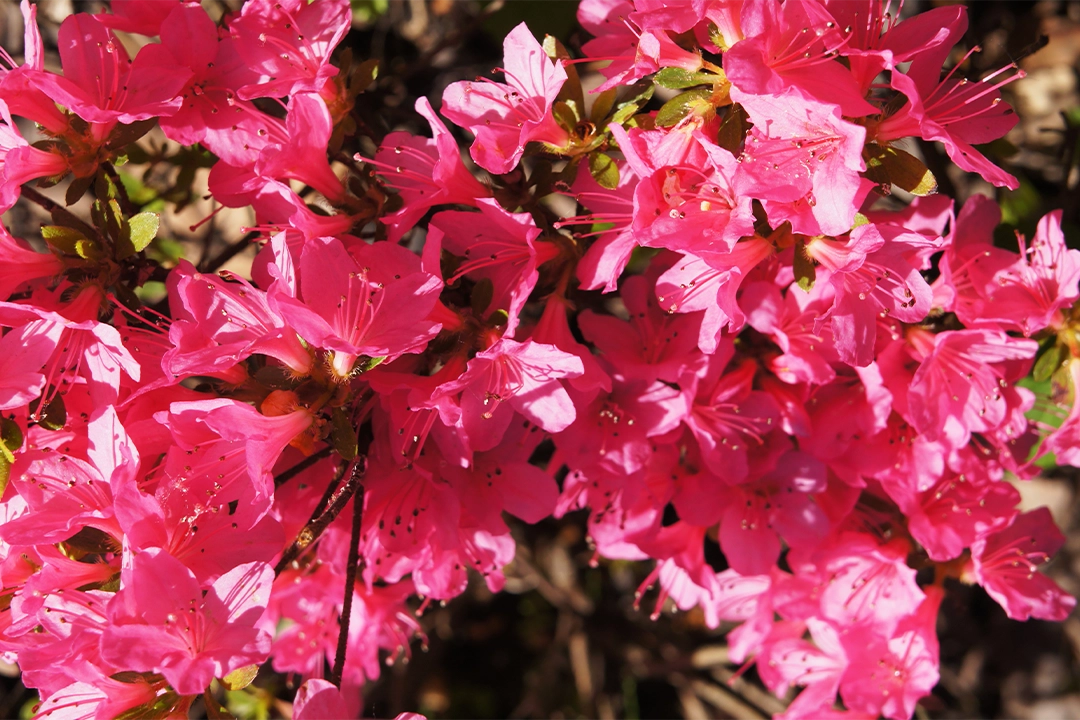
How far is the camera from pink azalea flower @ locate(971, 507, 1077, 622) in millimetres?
2047

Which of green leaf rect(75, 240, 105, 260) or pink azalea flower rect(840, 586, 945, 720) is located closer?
green leaf rect(75, 240, 105, 260)

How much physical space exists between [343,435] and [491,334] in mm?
329

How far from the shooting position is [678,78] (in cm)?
149

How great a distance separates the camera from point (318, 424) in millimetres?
1517

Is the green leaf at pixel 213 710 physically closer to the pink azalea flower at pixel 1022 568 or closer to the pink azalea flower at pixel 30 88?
the pink azalea flower at pixel 30 88

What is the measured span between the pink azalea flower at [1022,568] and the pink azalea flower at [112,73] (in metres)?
2.06

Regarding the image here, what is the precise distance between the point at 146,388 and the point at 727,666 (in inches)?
106

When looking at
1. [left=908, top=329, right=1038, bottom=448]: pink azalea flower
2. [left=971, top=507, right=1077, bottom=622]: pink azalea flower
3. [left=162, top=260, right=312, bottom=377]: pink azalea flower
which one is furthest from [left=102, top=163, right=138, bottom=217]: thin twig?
[left=971, top=507, right=1077, bottom=622]: pink azalea flower

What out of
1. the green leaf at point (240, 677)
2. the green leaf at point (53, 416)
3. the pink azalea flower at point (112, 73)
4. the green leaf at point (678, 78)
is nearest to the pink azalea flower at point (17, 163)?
the pink azalea flower at point (112, 73)

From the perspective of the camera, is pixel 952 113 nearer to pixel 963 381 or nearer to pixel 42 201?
pixel 963 381

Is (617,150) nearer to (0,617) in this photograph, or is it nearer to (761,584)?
(761,584)

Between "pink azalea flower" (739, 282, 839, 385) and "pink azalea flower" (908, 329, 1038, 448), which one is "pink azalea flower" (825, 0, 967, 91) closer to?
"pink azalea flower" (739, 282, 839, 385)

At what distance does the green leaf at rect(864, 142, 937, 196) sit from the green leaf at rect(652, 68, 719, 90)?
0.33 metres

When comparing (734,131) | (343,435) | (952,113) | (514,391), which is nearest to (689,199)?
(734,131)
